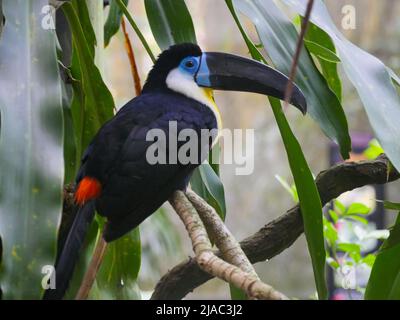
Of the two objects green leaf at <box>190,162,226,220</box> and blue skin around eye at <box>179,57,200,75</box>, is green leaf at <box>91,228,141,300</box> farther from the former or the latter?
blue skin around eye at <box>179,57,200,75</box>

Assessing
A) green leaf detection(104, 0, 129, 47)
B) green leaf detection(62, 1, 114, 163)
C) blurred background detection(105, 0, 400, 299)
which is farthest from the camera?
blurred background detection(105, 0, 400, 299)

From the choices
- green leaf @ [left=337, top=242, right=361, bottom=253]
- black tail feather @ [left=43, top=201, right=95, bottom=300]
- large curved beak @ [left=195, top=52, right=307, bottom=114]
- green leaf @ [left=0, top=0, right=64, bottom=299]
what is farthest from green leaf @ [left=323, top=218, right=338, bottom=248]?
green leaf @ [left=0, top=0, right=64, bottom=299]

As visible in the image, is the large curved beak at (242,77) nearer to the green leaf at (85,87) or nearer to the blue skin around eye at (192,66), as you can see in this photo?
the blue skin around eye at (192,66)

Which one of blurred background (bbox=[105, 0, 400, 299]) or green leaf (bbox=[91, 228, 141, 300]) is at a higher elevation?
blurred background (bbox=[105, 0, 400, 299])

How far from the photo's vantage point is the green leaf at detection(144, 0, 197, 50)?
1261 mm

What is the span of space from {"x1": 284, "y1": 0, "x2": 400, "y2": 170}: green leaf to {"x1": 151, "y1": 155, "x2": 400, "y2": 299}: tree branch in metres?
0.27

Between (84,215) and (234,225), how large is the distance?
364cm

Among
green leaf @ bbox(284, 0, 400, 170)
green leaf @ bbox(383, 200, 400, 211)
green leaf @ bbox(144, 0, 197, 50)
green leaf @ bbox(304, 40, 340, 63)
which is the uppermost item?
green leaf @ bbox(144, 0, 197, 50)

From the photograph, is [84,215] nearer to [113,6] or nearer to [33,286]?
[33,286]

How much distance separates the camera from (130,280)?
1.26m

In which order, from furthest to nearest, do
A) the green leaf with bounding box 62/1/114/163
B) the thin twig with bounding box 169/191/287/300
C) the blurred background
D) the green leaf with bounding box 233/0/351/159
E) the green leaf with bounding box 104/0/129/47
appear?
the blurred background, the green leaf with bounding box 104/0/129/47, the green leaf with bounding box 62/1/114/163, the green leaf with bounding box 233/0/351/159, the thin twig with bounding box 169/191/287/300

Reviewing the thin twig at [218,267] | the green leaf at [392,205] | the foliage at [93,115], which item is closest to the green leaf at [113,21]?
the foliage at [93,115]
